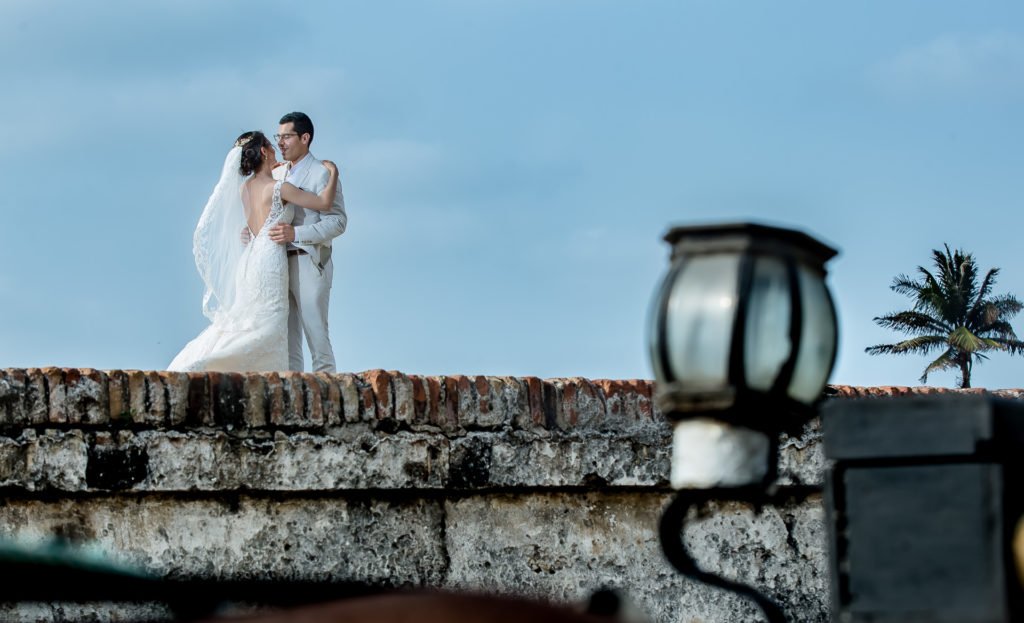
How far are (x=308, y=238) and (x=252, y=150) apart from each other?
0.63 metres

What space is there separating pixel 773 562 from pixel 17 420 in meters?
2.51

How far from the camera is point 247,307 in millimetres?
8336

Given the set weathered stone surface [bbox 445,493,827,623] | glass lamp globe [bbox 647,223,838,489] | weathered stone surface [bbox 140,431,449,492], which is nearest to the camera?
glass lamp globe [bbox 647,223,838,489]

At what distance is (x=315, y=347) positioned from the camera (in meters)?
8.27

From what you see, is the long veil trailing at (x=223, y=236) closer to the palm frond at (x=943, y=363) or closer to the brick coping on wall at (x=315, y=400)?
the brick coping on wall at (x=315, y=400)

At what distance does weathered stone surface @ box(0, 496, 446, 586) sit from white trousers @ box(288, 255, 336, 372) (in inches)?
130

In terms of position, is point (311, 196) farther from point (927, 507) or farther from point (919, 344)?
point (919, 344)

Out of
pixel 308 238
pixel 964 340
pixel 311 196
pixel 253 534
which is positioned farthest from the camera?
pixel 964 340

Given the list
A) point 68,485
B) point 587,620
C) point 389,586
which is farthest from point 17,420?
point 587,620

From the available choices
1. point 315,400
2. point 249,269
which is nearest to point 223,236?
point 249,269

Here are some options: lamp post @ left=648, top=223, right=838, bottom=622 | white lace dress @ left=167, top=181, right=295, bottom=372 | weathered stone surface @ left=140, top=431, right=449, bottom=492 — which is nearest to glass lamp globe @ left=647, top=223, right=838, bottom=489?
lamp post @ left=648, top=223, right=838, bottom=622

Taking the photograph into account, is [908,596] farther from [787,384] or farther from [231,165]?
[231,165]

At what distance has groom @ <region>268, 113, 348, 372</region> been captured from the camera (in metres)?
8.27

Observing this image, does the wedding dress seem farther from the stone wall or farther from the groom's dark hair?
the stone wall
